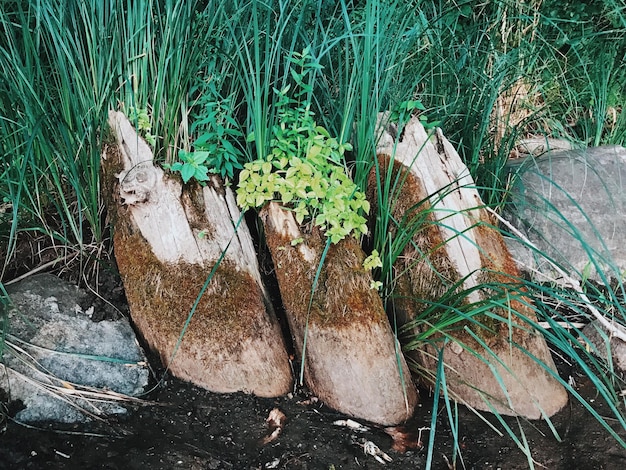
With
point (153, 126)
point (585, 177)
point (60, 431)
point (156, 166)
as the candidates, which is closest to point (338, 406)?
point (60, 431)

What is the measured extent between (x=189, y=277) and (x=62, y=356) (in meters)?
0.47

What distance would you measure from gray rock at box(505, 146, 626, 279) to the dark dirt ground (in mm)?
958

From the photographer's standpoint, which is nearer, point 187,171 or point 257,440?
point 257,440

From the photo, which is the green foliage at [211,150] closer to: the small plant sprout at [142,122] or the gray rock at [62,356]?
the small plant sprout at [142,122]

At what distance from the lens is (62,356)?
1854mm

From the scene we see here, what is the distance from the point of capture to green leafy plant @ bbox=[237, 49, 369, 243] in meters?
1.84

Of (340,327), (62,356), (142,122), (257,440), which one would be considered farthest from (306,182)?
(62,356)

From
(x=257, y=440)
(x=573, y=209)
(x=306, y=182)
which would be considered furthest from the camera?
(x=573, y=209)

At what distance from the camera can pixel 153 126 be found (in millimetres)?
2061

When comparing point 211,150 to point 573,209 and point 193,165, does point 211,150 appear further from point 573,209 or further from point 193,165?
point 573,209

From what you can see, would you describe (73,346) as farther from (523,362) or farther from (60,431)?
(523,362)

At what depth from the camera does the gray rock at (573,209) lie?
2703 mm

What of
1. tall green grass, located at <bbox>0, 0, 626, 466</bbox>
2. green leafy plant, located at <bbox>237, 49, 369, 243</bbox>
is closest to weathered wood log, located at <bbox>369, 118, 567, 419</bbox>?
tall green grass, located at <bbox>0, 0, 626, 466</bbox>

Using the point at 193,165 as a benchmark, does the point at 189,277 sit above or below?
below
